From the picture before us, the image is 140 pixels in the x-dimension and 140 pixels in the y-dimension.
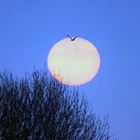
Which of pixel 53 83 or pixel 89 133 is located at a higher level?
pixel 53 83

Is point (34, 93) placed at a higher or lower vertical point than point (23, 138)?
higher

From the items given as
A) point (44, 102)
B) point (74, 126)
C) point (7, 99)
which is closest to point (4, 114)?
point (7, 99)

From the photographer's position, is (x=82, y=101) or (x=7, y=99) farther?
(x=82, y=101)

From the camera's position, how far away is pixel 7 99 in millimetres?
19125

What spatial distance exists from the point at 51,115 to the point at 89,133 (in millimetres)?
2478

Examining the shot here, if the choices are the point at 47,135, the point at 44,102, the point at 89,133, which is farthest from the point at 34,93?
the point at 89,133

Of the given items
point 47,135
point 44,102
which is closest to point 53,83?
point 44,102

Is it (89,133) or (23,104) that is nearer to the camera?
(23,104)

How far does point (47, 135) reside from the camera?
1923 cm

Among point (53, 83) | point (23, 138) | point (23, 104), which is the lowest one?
point (23, 138)

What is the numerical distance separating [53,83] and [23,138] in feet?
9.96

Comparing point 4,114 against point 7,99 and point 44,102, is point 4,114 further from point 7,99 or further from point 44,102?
point 44,102

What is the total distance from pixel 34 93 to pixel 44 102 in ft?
2.05

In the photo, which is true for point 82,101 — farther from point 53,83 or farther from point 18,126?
point 18,126
